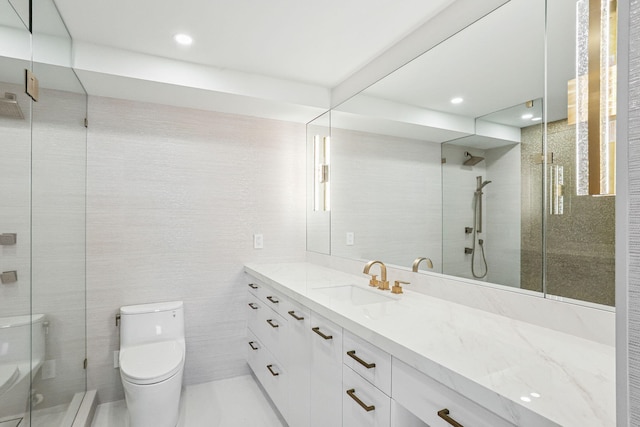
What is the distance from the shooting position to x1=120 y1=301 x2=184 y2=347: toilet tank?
238cm

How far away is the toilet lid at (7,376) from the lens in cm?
113

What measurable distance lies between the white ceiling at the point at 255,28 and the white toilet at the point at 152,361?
177cm

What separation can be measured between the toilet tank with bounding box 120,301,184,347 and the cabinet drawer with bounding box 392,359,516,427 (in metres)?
1.91

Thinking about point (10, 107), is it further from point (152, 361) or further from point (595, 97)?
point (595, 97)

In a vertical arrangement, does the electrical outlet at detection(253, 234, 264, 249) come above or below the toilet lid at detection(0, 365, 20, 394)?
above

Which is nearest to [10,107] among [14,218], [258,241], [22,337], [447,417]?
[14,218]

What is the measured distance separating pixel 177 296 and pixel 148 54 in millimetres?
1718

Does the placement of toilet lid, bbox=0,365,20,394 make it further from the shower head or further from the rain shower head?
the shower head

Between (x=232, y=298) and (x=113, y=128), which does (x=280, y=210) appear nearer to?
(x=232, y=298)

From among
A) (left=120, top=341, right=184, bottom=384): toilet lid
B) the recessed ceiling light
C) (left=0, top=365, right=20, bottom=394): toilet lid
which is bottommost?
(left=120, top=341, right=184, bottom=384): toilet lid

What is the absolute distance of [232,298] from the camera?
9.39 feet

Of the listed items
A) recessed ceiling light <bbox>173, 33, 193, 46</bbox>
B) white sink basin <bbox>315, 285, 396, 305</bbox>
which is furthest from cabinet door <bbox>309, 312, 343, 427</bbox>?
recessed ceiling light <bbox>173, 33, 193, 46</bbox>

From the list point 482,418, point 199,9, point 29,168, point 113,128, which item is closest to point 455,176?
point 482,418

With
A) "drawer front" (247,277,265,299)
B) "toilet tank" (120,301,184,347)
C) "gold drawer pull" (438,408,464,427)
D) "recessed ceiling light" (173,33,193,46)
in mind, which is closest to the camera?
"gold drawer pull" (438,408,464,427)
